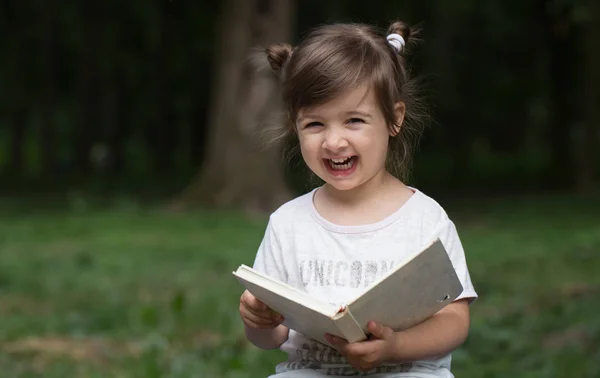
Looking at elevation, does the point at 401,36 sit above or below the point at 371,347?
above

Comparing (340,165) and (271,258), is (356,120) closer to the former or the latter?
(340,165)

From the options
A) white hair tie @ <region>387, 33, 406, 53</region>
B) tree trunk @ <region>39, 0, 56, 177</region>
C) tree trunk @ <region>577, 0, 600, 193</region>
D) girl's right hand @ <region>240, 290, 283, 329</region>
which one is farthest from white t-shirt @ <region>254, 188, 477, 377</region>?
tree trunk @ <region>39, 0, 56, 177</region>

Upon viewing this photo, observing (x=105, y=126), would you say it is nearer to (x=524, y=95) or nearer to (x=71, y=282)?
(x=524, y=95)

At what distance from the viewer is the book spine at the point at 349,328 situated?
7.38ft

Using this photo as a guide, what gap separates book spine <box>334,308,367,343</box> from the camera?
2.25 meters

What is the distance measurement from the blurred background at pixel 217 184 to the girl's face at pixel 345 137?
0.62 meters

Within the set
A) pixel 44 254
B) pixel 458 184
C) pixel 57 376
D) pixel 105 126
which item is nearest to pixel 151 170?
pixel 105 126

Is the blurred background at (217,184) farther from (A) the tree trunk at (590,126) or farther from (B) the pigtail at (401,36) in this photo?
(B) the pigtail at (401,36)

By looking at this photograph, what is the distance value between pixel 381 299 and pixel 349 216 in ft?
1.39

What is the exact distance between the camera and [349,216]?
268 cm

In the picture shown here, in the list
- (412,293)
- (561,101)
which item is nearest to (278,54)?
(412,293)

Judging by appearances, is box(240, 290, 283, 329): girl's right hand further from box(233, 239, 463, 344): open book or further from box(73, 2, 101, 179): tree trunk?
box(73, 2, 101, 179): tree trunk

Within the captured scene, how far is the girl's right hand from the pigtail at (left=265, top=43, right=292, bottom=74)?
615 mm

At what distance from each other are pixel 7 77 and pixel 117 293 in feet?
56.4
